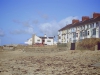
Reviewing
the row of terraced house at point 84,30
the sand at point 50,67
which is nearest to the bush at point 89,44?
the row of terraced house at point 84,30

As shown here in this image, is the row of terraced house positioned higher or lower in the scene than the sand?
higher

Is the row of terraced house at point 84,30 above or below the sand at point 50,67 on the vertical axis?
above

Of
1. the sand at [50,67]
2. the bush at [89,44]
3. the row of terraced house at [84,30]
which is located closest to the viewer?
the sand at [50,67]

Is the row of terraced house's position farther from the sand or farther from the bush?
the sand

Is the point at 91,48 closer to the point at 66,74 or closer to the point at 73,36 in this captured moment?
the point at 66,74

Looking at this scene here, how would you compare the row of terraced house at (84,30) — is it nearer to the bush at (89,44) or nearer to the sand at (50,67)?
the bush at (89,44)

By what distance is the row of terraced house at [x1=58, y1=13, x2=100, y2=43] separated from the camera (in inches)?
2014

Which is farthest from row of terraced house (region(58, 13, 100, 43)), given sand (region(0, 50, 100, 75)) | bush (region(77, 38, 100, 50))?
sand (region(0, 50, 100, 75))

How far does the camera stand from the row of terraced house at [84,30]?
51150 millimetres

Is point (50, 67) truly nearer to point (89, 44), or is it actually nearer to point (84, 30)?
point (89, 44)

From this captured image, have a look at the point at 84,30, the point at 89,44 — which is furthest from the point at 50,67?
the point at 84,30

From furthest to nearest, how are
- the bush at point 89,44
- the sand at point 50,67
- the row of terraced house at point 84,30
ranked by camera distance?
the row of terraced house at point 84,30, the bush at point 89,44, the sand at point 50,67

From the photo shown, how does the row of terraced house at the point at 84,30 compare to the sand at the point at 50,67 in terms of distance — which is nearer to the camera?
the sand at the point at 50,67

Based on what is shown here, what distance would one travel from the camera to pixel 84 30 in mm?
59156
